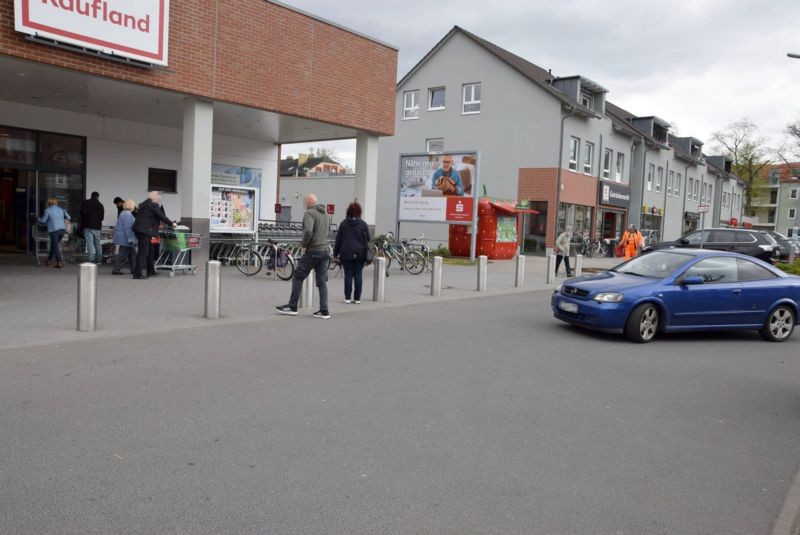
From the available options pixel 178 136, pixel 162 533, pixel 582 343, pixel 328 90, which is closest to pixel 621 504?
pixel 162 533

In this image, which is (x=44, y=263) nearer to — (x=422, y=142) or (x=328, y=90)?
(x=328, y=90)

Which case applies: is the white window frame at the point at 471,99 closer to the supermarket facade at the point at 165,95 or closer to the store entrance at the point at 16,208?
the supermarket facade at the point at 165,95

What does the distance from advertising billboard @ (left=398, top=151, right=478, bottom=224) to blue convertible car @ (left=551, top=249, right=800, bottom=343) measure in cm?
1184

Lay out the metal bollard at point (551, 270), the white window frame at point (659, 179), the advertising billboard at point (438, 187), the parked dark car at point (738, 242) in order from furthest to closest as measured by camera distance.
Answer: the white window frame at point (659, 179), the parked dark car at point (738, 242), the advertising billboard at point (438, 187), the metal bollard at point (551, 270)

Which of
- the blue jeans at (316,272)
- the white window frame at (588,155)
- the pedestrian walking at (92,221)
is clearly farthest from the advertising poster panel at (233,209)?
the white window frame at (588,155)

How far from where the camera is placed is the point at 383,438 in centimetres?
475

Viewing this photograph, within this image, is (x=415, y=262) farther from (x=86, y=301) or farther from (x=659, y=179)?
(x=659, y=179)

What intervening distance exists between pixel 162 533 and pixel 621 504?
255cm

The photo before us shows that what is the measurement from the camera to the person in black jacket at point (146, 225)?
13562 millimetres

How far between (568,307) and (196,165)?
947 centimetres

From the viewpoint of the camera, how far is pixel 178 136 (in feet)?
68.4

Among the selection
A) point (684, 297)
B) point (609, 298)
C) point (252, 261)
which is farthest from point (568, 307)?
point (252, 261)

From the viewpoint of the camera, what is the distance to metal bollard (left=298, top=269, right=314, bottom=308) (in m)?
10.9

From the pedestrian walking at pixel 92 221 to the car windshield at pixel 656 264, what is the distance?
11.5 metres
